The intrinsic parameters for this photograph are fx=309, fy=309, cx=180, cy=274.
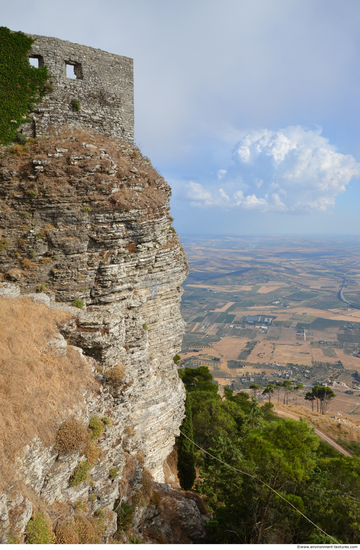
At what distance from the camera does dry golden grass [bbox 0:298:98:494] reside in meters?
8.49

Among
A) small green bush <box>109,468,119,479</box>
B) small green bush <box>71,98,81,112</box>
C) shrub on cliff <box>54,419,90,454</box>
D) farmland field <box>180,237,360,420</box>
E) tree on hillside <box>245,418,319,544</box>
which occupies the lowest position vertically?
farmland field <box>180,237,360,420</box>

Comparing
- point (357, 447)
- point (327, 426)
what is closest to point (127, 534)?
point (357, 447)

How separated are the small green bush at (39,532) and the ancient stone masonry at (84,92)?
1697 centimetres

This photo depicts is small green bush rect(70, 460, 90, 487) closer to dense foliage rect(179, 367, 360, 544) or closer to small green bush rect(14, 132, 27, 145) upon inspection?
dense foliage rect(179, 367, 360, 544)

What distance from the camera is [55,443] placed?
9188 mm

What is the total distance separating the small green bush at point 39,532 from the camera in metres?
7.78

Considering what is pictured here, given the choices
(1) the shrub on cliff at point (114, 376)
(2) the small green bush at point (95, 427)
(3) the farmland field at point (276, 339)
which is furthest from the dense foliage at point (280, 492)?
(3) the farmland field at point (276, 339)

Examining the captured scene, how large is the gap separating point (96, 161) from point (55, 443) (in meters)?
12.8

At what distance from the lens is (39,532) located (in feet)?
26.0

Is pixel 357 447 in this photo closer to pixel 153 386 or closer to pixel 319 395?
pixel 319 395

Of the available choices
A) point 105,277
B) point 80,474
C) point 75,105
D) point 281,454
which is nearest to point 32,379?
point 80,474

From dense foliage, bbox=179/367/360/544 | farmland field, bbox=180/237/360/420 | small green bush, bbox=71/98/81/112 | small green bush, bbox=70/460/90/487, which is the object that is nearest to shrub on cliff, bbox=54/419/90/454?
small green bush, bbox=70/460/90/487

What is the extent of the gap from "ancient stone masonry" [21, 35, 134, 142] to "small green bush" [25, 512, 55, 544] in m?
17.0

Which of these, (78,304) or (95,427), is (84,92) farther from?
(95,427)
